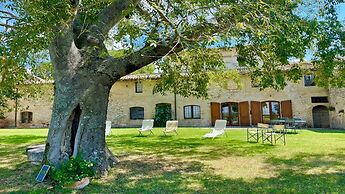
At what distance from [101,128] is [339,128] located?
20819mm

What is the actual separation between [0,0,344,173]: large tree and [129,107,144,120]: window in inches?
724

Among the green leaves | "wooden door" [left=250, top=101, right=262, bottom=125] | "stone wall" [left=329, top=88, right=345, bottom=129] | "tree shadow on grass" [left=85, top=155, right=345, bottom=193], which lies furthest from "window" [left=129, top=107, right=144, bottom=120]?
"tree shadow on grass" [left=85, top=155, right=345, bottom=193]

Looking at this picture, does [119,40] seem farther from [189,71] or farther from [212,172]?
[212,172]

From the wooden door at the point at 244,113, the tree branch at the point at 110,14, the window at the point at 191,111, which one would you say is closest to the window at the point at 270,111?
the wooden door at the point at 244,113

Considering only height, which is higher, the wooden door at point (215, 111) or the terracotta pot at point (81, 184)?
the wooden door at point (215, 111)

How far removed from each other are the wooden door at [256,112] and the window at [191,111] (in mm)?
4953

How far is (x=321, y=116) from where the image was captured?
2453cm

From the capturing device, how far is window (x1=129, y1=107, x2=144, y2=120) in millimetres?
28156

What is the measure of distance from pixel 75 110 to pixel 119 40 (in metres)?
2.69

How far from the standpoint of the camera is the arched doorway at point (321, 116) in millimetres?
24331

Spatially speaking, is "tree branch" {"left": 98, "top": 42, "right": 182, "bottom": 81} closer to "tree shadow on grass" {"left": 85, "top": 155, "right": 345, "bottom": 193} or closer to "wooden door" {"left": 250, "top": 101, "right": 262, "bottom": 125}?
"tree shadow on grass" {"left": 85, "top": 155, "right": 345, "bottom": 193}

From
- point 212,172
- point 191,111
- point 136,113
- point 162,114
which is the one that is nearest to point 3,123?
point 136,113

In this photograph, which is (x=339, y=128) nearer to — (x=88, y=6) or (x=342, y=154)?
(x=342, y=154)

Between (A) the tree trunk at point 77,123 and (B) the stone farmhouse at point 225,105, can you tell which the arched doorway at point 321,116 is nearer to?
(B) the stone farmhouse at point 225,105
